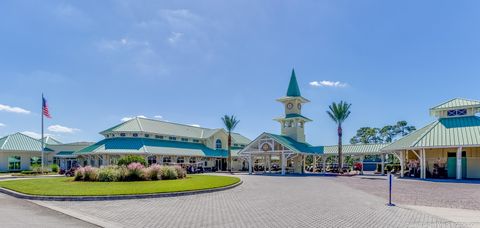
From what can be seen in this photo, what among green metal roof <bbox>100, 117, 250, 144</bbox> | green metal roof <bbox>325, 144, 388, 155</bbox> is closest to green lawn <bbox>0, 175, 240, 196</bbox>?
green metal roof <bbox>100, 117, 250, 144</bbox>

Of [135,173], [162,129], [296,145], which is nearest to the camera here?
[135,173]

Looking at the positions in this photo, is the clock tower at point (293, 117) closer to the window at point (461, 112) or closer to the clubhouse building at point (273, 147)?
the clubhouse building at point (273, 147)

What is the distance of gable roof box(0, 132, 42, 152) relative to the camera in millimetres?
51312

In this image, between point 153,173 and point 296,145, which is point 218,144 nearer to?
point 296,145

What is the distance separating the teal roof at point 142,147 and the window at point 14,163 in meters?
10.8

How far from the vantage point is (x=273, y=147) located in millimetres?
46156

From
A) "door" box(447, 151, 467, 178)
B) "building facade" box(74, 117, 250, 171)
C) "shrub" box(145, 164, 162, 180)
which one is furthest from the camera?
"building facade" box(74, 117, 250, 171)

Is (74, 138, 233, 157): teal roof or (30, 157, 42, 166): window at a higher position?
(74, 138, 233, 157): teal roof

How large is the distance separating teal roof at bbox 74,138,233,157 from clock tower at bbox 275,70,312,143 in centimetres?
1330

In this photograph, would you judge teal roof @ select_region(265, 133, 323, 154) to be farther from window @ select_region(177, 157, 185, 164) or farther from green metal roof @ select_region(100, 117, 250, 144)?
green metal roof @ select_region(100, 117, 250, 144)

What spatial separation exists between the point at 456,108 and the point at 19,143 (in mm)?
56230

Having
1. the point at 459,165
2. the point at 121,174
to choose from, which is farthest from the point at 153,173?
the point at 459,165

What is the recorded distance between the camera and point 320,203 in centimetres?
1433

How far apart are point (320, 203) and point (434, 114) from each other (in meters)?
29.3
